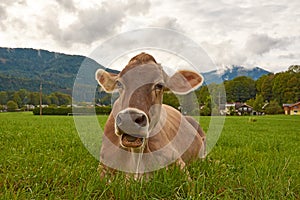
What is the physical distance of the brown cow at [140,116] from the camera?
3.79 m

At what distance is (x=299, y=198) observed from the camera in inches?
150

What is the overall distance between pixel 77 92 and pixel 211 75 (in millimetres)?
1823

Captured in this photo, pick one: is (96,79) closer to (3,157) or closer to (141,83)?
(141,83)

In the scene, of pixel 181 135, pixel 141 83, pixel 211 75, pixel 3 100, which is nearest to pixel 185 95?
pixel 211 75

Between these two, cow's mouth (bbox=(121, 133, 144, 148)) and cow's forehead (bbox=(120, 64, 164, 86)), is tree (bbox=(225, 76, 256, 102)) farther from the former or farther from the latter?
cow's mouth (bbox=(121, 133, 144, 148))

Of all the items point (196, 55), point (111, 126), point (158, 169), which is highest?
point (196, 55)

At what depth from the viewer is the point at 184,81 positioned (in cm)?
478

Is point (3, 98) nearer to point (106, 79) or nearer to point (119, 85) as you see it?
point (106, 79)

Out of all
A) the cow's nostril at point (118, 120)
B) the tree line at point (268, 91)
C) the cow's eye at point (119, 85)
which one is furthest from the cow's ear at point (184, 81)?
the tree line at point (268, 91)

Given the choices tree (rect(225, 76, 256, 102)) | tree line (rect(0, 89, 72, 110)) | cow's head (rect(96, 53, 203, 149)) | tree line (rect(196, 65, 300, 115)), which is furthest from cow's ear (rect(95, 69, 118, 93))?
tree line (rect(0, 89, 72, 110))

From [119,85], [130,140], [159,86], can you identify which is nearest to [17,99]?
[119,85]

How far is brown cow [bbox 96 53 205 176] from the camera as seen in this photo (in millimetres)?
3785

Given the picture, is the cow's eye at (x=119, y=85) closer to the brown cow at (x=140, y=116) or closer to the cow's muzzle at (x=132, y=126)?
the brown cow at (x=140, y=116)

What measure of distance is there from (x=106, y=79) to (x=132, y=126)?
1.20 meters
